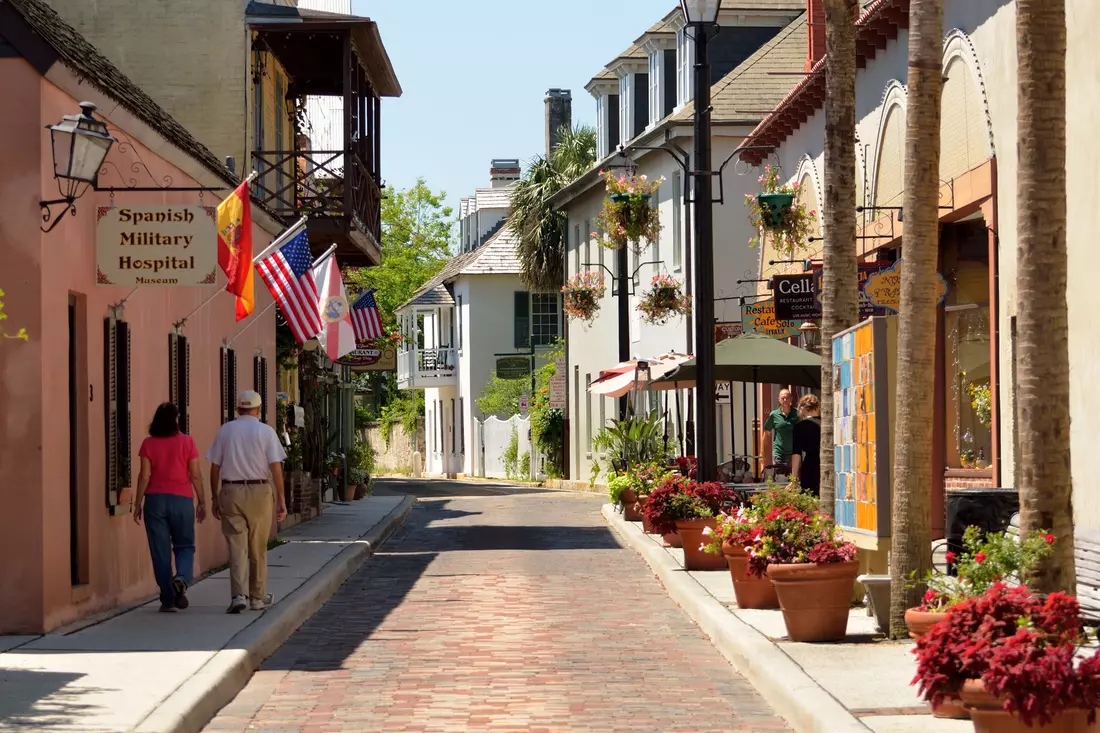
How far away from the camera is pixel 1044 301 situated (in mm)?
8258

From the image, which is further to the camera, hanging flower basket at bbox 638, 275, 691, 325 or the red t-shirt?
hanging flower basket at bbox 638, 275, 691, 325

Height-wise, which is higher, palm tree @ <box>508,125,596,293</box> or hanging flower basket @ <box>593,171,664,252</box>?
palm tree @ <box>508,125,596,293</box>

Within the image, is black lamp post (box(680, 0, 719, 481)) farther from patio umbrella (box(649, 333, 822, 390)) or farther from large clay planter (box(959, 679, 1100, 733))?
large clay planter (box(959, 679, 1100, 733))

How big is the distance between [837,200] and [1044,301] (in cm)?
548

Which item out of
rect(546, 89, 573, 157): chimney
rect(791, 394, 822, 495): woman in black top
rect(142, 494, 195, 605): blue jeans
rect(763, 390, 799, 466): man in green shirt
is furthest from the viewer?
rect(546, 89, 573, 157): chimney

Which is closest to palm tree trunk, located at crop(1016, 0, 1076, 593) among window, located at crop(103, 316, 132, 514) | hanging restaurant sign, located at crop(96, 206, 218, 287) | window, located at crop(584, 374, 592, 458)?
hanging restaurant sign, located at crop(96, 206, 218, 287)

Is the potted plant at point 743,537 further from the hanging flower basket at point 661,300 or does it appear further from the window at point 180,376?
the hanging flower basket at point 661,300

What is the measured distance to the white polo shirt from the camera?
14578 millimetres

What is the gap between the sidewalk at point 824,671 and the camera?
859 centimetres

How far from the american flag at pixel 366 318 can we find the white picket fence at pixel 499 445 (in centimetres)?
2249

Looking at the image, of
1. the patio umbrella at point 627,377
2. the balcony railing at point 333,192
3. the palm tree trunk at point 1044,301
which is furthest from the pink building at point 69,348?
the patio umbrella at point 627,377

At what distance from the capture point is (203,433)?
65.1ft

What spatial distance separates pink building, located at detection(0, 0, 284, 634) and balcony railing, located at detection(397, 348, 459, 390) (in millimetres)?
49467

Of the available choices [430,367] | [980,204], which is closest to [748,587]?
[980,204]
